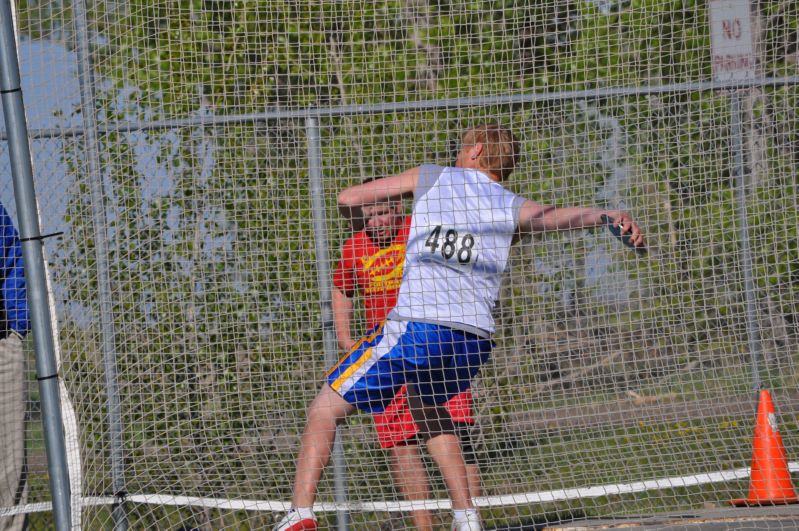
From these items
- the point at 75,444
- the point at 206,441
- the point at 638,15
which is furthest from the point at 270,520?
the point at 638,15

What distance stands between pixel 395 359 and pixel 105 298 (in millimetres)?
1442

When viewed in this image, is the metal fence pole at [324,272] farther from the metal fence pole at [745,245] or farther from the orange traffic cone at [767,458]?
the metal fence pole at [745,245]

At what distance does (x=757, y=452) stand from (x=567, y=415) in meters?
0.93

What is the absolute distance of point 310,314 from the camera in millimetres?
4648

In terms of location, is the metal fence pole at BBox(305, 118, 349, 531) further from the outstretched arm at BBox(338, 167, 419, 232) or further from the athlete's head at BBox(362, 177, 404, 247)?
the outstretched arm at BBox(338, 167, 419, 232)

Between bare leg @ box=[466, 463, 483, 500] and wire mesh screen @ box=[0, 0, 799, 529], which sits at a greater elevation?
wire mesh screen @ box=[0, 0, 799, 529]

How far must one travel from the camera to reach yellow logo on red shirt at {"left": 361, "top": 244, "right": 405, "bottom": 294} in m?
4.57

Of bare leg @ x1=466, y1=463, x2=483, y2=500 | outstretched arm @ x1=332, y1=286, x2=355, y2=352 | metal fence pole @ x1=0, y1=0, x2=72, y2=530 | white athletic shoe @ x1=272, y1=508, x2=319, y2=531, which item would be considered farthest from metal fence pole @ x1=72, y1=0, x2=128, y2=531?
bare leg @ x1=466, y1=463, x2=483, y2=500

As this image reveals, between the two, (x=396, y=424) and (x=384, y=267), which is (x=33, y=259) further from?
(x=396, y=424)

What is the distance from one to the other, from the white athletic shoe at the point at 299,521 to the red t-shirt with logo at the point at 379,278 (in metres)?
0.77

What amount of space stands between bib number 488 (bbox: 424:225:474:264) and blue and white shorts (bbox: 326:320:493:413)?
0.32 meters

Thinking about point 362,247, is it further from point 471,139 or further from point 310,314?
point 471,139

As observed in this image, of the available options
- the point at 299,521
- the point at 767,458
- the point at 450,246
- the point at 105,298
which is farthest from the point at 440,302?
the point at 767,458

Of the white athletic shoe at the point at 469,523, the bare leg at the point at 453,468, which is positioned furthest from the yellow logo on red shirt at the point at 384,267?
the white athletic shoe at the point at 469,523
